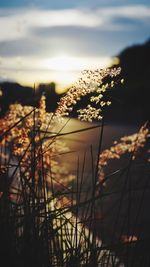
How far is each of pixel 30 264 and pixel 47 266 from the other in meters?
0.08

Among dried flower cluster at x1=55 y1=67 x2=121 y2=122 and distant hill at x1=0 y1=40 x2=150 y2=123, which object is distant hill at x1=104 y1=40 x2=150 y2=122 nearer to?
distant hill at x1=0 y1=40 x2=150 y2=123

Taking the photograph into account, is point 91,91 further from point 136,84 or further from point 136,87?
point 136,84

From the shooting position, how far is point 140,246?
2.35 metres

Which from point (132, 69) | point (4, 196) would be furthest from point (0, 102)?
point (132, 69)

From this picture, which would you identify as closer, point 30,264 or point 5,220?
point 30,264

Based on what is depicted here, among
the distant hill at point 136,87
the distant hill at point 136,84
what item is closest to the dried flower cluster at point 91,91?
the distant hill at point 136,87

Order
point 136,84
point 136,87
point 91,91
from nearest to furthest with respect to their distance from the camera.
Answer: point 91,91, point 136,87, point 136,84

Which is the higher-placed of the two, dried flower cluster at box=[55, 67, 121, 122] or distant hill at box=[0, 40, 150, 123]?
distant hill at box=[0, 40, 150, 123]

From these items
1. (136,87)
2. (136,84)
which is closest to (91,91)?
(136,87)

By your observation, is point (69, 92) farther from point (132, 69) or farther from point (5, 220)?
point (132, 69)

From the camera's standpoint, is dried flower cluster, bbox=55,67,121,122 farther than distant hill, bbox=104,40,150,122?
No

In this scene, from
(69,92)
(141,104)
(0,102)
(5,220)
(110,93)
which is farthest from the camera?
(141,104)

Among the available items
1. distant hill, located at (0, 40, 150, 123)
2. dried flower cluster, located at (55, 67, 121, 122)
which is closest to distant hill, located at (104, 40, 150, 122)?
distant hill, located at (0, 40, 150, 123)

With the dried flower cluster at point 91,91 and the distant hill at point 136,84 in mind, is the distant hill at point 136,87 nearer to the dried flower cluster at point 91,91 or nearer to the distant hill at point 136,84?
the distant hill at point 136,84
